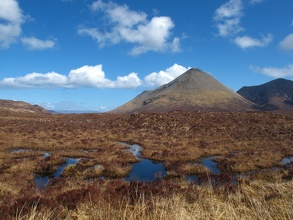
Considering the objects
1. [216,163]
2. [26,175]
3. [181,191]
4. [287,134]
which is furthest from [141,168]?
[287,134]

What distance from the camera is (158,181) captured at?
14430mm

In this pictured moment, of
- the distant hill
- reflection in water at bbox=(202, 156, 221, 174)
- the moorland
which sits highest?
the distant hill

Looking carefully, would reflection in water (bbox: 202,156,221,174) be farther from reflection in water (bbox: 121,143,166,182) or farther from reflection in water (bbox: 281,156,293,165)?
reflection in water (bbox: 281,156,293,165)

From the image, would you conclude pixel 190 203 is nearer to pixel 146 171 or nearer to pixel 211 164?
pixel 146 171

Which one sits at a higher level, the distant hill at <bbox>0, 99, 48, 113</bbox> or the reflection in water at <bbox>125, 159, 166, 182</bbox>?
the distant hill at <bbox>0, 99, 48, 113</bbox>

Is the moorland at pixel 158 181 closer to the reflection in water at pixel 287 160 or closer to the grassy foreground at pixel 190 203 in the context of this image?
the grassy foreground at pixel 190 203

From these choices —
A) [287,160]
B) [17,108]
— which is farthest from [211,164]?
[17,108]

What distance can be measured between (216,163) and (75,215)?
621 inches

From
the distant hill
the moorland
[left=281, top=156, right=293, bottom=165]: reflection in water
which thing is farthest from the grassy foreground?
the distant hill

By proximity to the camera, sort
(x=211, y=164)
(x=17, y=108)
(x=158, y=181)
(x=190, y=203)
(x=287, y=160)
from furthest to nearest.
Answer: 1. (x=17, y=108)
2. (x=287, y=160)
3. (x=211, y=164)
4. (x=158, y=181)
5. (x=190, y=203)

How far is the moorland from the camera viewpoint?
290 inches

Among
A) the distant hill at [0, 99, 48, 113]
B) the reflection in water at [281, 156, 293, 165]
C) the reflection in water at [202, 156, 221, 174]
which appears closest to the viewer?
the reflection in water at [202, 156, 221, 174]

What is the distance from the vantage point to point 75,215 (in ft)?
27.5

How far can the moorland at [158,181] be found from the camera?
736 cm
